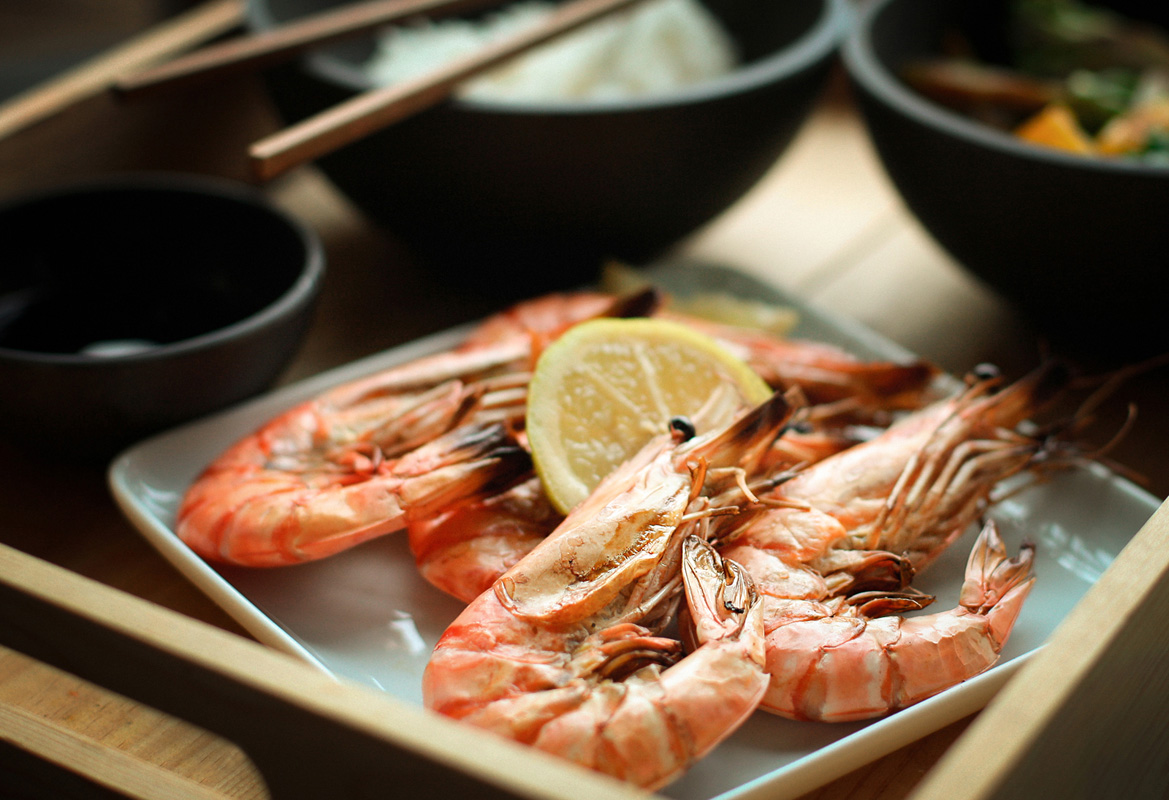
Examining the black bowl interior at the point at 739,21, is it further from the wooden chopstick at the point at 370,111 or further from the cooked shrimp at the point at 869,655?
the cooked shrimp at the point at 869,655

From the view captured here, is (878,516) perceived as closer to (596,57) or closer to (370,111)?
(370,111)

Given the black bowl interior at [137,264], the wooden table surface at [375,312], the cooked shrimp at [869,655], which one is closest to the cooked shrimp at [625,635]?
the cooked shrimp at [869,655]

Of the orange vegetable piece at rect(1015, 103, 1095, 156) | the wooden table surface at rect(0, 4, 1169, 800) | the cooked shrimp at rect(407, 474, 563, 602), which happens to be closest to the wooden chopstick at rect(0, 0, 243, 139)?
the wooden table surface at rect(0, 4, 1169, 800)

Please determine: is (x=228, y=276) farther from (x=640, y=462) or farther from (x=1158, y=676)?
(x=1158, y=676)

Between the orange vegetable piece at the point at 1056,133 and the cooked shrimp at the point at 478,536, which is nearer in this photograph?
the cooked shrimp at the point at 478,536

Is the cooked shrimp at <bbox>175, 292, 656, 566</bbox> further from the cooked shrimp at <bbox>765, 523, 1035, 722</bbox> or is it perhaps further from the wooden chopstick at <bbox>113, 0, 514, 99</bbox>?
the wooden chopstick at <bbox>113, 0, 514, 99</bbox>

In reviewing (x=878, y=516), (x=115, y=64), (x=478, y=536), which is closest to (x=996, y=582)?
(x=878, y=516)

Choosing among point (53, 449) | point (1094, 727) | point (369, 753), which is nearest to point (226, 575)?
point (53, 449)

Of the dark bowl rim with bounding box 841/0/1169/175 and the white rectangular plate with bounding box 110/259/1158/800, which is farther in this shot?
the dark bowl rim with bounding box 841/0/1169/175
